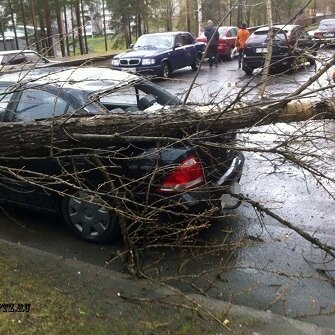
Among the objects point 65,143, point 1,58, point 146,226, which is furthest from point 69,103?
point 1,58

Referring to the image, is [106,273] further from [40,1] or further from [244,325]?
[40,1]

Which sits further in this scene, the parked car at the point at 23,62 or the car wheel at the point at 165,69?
the car wheel at the point at 165,69

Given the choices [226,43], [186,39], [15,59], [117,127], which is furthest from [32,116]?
[226,43]

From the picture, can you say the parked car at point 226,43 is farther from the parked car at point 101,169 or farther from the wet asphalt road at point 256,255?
the parked car at point 101,169

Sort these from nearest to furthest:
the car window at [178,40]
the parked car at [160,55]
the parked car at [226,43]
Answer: the parked car at [160,55] → the car window at [178,40] → the parked car at [226,43]

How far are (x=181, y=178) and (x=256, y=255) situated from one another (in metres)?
1.03

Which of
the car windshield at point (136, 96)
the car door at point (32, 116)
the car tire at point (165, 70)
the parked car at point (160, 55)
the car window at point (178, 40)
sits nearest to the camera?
the car door at point (32, 116)

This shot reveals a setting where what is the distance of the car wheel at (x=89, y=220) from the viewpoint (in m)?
4.14

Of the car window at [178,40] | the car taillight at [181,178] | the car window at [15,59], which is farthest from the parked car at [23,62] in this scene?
the car window at [178,40]

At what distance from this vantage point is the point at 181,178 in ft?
12.6

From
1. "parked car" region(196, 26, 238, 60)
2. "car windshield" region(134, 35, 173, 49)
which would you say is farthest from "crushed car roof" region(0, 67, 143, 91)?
"parked car" region(196, 26, 238, 60)

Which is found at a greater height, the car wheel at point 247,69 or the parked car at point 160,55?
the parked car at point 160,55

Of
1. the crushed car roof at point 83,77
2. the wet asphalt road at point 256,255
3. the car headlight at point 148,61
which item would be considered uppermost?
the crushed car roof at point 83,77

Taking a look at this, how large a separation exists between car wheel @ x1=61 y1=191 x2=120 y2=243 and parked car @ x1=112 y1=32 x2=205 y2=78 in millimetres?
11361
